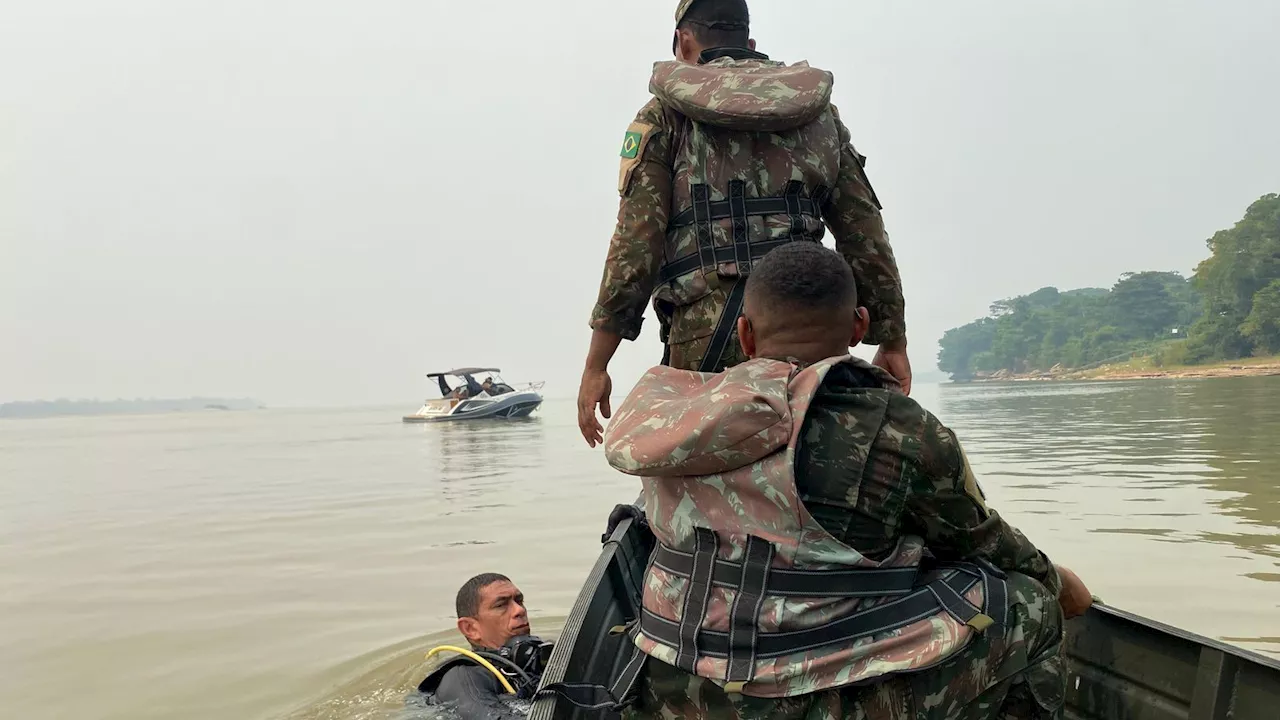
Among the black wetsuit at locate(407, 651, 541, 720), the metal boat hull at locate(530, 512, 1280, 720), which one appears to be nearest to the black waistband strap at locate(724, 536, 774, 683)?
the metal boat hull at locate(530, 512, 1280, 720)

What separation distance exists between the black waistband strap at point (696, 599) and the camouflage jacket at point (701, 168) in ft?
2.92

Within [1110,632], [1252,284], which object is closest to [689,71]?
[1110,632]

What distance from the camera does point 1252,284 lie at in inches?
2419

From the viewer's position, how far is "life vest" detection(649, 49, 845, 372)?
8.28 feet

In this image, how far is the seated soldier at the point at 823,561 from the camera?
1.64 metres

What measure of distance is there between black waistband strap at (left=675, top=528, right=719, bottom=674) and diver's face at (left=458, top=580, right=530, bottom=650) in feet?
8.49

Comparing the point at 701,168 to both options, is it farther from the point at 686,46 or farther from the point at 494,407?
the point at 494,407

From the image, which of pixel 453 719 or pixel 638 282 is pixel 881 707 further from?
pixel 453 719

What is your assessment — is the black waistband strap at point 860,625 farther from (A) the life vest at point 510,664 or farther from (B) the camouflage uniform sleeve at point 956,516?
(A) the life vest at point 510,664

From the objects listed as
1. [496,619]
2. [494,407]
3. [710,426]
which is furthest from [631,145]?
[494,407]

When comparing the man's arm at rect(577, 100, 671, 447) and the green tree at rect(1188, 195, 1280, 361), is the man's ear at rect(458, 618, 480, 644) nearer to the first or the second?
the man's arm at rect(577, 100, 671, 447)

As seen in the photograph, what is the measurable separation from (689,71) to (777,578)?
153cm

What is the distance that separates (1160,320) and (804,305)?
104 meters

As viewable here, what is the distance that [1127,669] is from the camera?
2.52 metres
